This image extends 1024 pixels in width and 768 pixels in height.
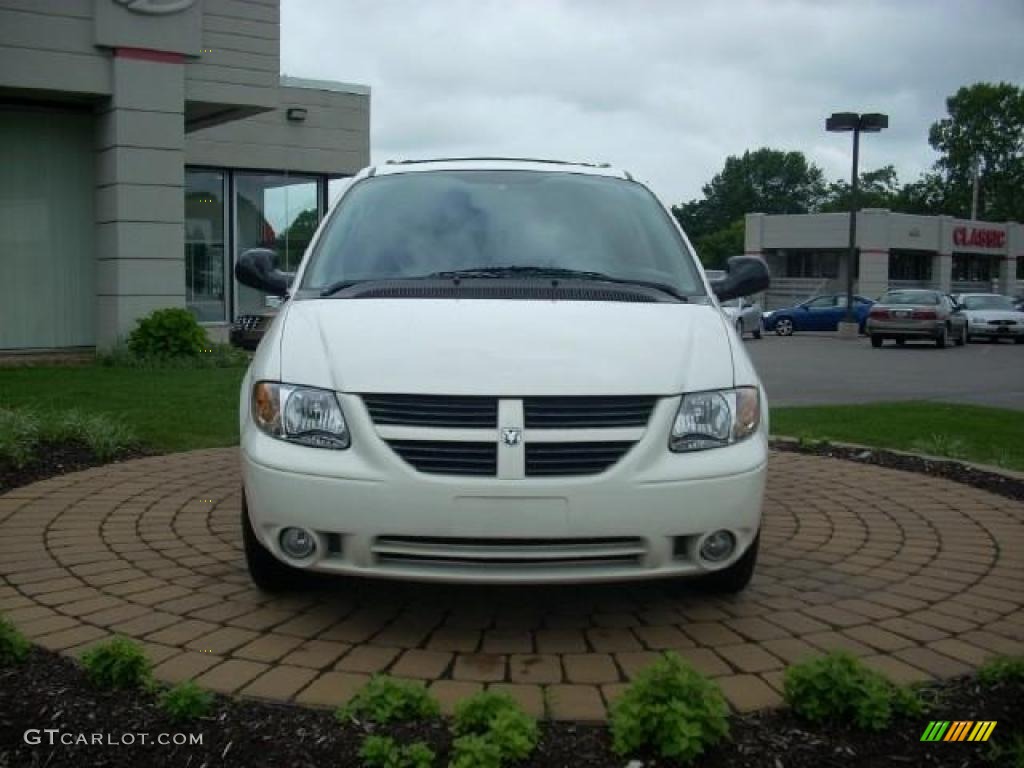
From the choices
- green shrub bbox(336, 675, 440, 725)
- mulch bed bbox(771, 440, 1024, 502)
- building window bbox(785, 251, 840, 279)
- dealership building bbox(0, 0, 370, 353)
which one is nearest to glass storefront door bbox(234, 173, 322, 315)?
dealership building bbox(0, 0, 370, 353)

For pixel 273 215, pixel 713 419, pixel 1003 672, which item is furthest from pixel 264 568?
pixel 273 215

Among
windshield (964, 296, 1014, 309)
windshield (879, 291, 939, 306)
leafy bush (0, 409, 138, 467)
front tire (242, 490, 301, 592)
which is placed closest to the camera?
front tire (242, 490, 301, 592)

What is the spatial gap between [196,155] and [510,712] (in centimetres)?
1859

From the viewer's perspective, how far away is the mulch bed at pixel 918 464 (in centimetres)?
661

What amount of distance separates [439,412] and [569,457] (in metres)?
0.47

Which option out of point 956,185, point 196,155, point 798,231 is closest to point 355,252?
point 196,155

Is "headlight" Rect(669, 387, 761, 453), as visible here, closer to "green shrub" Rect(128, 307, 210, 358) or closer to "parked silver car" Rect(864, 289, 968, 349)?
"green shrub" Rect(128, 307, 210, 358)

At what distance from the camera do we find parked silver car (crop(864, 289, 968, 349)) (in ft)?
95.1

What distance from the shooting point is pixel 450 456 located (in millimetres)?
3588

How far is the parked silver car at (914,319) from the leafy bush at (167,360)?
68.1ft

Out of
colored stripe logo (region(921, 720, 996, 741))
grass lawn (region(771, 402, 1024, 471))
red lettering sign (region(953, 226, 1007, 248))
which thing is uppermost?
red lettering sign (region(953, 226, 1007, 248))

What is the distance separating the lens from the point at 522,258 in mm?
4820

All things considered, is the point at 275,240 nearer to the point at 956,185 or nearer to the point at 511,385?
the point at 511,385

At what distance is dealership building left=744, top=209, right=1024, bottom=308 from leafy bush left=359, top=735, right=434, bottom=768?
51.8m
